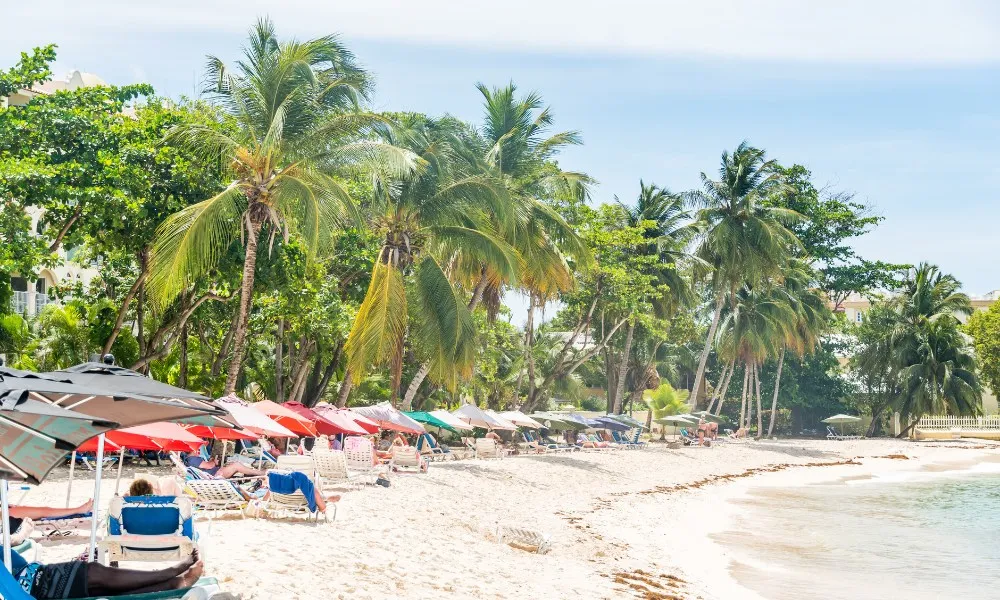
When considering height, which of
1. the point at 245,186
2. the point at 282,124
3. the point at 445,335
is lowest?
the point at 445,335

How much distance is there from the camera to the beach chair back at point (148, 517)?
7805 mm

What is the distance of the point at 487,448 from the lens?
26047 mm

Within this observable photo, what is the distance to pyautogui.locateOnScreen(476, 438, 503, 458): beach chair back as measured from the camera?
25.8 meters

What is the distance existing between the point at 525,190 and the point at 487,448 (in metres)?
8.81

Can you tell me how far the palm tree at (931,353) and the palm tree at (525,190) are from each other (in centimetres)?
3247

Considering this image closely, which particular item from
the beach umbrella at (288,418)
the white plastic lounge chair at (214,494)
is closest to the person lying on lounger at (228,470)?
the beach umbrella at (288,418)

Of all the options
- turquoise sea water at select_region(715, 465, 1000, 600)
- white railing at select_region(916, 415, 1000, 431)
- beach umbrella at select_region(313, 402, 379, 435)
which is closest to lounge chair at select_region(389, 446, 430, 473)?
beach umbrella at select_region(313, 402, 379, 435)

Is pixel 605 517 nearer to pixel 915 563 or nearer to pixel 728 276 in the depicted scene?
pixel 915 563

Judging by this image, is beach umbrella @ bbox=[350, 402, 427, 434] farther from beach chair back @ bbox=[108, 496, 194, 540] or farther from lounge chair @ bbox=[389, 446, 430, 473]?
beach chair back @ bbox=[108, 496, 194, 540]

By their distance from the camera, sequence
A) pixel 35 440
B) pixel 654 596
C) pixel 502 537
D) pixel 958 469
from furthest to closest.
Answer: pixel 958 469
pixel 502 537
pixel 654 596
pixel 35 440

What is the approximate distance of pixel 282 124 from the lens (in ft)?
57.2

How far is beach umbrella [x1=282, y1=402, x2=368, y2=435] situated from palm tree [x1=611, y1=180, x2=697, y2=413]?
75.1 ft

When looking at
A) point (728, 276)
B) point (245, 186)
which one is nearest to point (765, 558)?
point (245, 186)

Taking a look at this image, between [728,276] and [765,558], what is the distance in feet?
98.8
